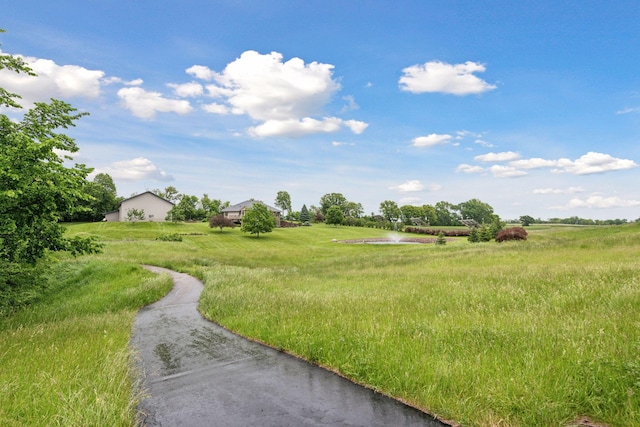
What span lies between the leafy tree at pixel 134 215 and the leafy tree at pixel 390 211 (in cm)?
9861

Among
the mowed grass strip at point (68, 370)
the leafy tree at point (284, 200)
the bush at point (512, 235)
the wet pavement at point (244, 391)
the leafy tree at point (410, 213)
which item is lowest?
the wet pavement at point (244, 391)

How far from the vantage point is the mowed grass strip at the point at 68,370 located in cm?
554

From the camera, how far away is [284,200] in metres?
176

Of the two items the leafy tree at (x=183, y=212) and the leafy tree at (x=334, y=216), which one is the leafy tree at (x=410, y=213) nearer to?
the leafy tree at (x=334, y=216)

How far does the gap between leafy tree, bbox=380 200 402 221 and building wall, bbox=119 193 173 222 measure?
296 ft

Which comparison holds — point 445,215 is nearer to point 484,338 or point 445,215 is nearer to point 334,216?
point 334,216

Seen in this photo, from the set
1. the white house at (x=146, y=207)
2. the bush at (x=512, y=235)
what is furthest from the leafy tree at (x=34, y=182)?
the white house at (x=146, y=207)

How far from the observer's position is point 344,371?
25.9 feet

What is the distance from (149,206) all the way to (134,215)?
10773 mm

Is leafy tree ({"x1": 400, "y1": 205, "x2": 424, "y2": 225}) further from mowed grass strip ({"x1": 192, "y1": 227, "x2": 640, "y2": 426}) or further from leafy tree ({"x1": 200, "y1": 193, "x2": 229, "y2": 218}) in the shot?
mowed grass strip ({"x1": 192, "y1": 227, "x2": 640, "y2": 426})

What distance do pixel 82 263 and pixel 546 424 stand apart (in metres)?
33.3

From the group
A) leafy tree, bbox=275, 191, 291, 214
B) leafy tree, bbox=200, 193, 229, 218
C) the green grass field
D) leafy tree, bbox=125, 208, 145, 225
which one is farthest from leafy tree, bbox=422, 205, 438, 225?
the green grass field

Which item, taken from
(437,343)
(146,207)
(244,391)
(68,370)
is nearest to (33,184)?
(68,370)

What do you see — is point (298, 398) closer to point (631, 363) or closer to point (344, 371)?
point (344, 371)
